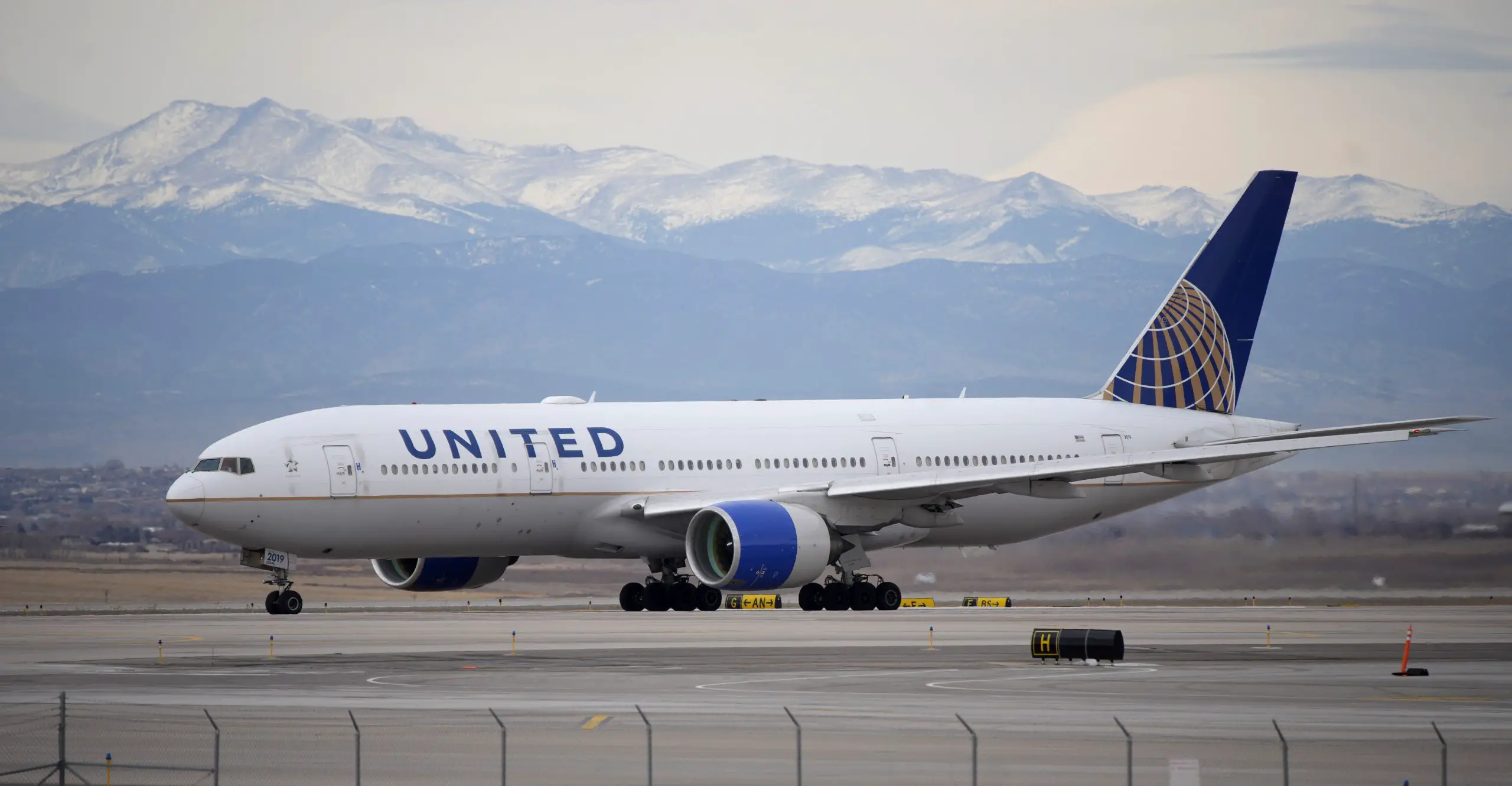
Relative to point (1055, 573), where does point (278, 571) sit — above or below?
above

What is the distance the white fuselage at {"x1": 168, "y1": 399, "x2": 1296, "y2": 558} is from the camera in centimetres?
4038

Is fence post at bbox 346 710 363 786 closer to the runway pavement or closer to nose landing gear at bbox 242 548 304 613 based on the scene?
the runway pavement

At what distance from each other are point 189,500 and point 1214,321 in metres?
26.4

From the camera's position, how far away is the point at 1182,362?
51094mm

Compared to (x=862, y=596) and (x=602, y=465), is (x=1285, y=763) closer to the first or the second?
(x=602, y=465)

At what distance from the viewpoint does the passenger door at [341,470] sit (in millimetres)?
40344

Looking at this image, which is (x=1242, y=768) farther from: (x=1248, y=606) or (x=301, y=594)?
(x=301, y=594)

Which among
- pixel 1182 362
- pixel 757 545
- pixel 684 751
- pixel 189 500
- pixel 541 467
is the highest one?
pixel 1182 362

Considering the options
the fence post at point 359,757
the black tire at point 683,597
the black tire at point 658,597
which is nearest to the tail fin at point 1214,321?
the black tire at point 683,597

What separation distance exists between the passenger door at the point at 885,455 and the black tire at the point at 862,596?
2708 millimetres

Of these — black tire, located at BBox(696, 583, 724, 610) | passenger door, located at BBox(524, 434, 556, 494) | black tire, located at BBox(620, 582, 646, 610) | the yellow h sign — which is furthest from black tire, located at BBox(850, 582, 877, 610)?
the yellow h sign

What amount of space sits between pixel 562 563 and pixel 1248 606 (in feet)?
83.3

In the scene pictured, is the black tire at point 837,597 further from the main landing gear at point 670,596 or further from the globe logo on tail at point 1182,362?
the globe logo on tail at point 1182,362

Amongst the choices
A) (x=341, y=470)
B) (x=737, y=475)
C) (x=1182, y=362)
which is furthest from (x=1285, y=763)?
(x=1182, y=362)
